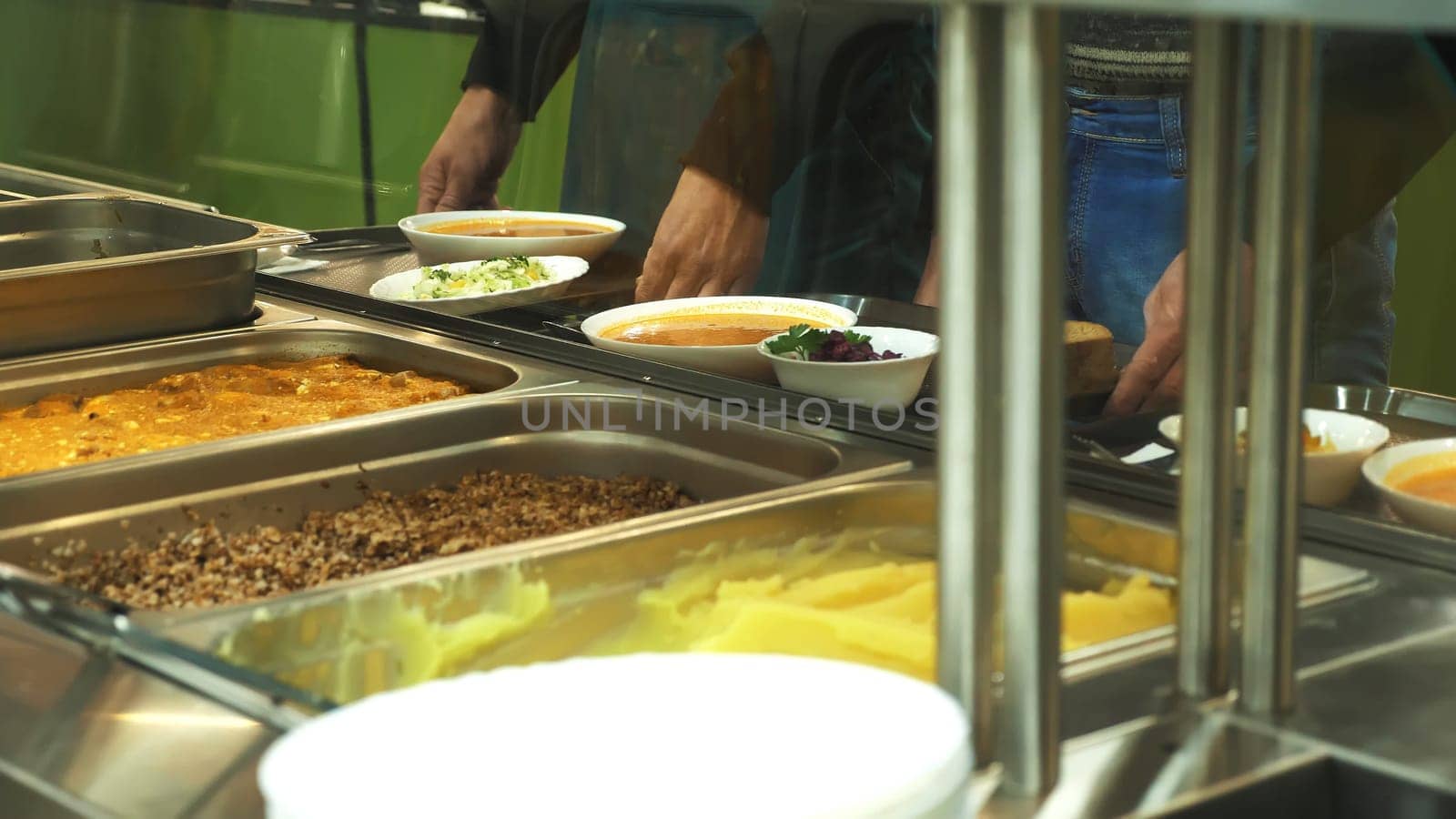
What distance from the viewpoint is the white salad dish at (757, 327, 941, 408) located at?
53.2 inches

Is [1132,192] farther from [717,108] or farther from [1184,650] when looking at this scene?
[1184,650]

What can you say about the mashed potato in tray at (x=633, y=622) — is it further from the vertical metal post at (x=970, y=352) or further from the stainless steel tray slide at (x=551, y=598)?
the vertical metal post at (x=970, y=352)

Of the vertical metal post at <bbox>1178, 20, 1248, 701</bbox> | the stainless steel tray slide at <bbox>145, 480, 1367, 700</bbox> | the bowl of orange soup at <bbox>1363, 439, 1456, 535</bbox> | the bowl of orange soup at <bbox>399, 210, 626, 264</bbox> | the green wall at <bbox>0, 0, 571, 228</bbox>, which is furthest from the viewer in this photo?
the green wall at <bbox>0, 0, 571, 228</bbox>

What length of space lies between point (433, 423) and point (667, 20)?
0.99 metres

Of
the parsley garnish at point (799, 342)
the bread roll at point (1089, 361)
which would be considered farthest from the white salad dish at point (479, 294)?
the bread roll at point (1089, 361)

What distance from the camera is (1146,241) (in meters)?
2.18

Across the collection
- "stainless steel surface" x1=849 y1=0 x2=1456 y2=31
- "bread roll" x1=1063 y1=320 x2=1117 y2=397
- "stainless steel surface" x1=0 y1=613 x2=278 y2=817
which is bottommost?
"stainless steel surface" x1=0 y1=613 x2=278 y2=817

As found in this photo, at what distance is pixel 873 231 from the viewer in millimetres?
2178

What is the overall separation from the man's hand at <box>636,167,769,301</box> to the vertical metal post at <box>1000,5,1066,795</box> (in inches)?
52.9

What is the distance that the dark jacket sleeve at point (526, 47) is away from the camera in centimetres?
225

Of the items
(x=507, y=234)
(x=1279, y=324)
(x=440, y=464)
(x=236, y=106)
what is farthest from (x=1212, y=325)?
(x=236, y=106)

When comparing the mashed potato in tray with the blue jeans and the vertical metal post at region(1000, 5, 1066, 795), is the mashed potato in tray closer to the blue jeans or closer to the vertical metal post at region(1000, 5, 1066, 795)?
the vertical metal post at region(1000, 5, 1066, 795)

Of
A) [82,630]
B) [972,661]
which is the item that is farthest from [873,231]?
[972,661]

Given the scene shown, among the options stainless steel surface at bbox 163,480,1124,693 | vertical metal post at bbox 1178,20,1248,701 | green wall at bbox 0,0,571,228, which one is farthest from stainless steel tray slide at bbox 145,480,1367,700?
green wall at bbox 0,0,571,228
